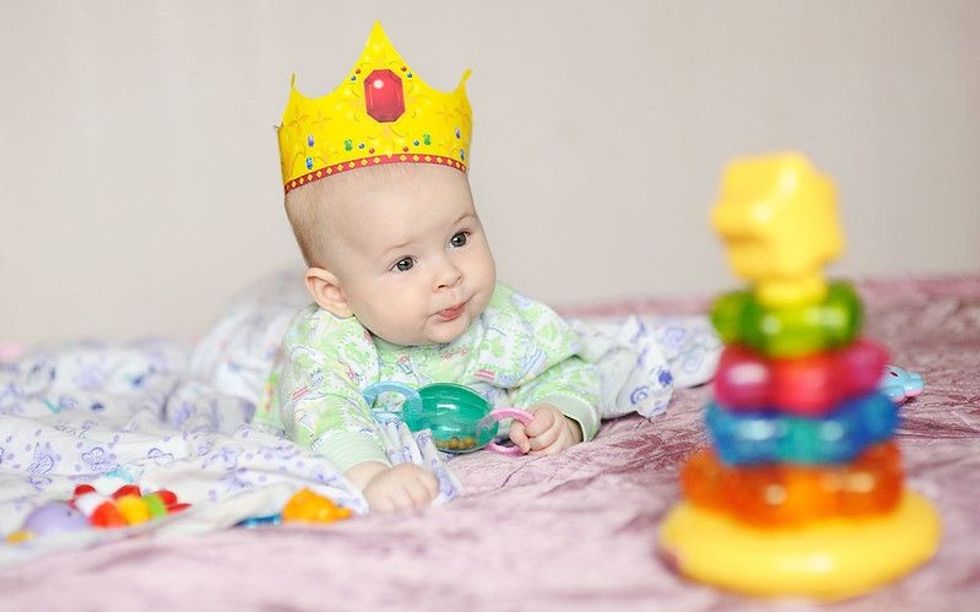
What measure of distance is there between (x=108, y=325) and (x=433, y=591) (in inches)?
93.7

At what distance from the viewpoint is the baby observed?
1.60 m

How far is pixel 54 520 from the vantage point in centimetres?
128

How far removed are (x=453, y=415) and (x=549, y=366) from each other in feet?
0.77

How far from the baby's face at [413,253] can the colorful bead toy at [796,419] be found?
64cm

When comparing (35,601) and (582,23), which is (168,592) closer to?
(35,601)

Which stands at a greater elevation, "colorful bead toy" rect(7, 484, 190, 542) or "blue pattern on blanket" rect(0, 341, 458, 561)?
"colorful bead toy" rect(7, 484, 190, 542)

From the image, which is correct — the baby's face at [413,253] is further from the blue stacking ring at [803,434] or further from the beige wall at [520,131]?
the beige wall at [520,131]

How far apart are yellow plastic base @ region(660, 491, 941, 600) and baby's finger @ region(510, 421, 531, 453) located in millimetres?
570

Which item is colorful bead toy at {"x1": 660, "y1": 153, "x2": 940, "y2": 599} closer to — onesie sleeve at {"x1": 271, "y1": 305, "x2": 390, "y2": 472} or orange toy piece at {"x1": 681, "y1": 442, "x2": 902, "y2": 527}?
orange toy piece at {"x1": 681, "y1": 442, "x2": 902, "y2": 527}

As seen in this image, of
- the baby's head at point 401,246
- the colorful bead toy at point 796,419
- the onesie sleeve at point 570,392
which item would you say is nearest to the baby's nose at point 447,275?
the baby's head at point 401,246

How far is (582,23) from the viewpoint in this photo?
10.8 ft

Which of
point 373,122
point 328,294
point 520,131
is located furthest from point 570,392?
point 520,131

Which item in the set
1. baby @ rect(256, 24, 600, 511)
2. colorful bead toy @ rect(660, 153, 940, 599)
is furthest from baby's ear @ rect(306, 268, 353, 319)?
colorful bead toy @ rect(660, 153, 940, 599)

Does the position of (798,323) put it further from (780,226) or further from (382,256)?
(382,256)
